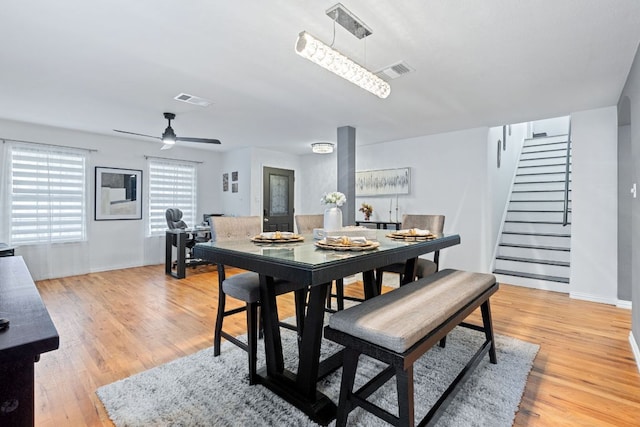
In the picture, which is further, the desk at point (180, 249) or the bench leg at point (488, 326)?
the desk at point (180, 249)

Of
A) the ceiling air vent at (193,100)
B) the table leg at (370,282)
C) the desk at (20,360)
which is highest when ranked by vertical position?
the ceiling air vent at (193,100)


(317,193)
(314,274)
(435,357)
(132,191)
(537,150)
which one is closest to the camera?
(314,274)

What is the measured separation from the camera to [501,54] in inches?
95.3

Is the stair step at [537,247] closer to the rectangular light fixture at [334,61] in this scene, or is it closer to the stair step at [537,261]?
the stair step at [537,261]

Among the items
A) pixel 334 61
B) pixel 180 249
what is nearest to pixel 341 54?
pixel 334 61

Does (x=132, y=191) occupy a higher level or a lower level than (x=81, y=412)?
higher

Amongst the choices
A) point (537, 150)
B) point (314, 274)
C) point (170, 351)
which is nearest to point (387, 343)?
point (314, 274)

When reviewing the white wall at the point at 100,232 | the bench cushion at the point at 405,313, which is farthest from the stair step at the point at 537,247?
the white wall at the point at 100,232

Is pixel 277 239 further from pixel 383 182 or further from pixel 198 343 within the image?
pixel 383 182

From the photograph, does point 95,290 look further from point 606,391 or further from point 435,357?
point 606,391

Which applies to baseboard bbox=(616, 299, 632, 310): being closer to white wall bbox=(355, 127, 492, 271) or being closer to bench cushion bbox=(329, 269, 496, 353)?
white wall bbox=(355, 127, 492, 271)

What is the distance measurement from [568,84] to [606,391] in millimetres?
2637

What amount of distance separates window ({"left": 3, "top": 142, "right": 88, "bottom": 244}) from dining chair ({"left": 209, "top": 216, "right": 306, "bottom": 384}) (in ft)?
13.2

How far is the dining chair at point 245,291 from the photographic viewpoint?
194cm
